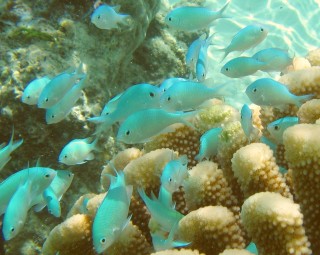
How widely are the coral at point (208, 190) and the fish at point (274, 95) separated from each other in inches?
32.9

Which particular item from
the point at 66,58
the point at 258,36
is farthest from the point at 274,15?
the point at 66,58

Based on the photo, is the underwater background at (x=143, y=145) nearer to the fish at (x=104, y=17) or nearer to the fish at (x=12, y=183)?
the fish at (x=12, y=183)

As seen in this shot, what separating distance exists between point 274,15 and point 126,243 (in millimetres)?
8873

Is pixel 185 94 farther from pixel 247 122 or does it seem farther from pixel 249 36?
pixel 249 36

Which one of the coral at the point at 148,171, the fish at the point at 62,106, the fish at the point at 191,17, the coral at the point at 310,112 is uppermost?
the coral at the point at 310,112

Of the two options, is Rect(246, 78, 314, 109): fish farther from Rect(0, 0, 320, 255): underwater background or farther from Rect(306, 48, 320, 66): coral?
Rect(306, 48, 320, 66): coral

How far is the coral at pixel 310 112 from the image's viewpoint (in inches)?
96.9

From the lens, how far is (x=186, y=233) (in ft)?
6.89

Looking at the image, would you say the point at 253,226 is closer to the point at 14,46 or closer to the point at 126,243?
the point at 126,243

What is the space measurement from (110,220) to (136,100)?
131 cm

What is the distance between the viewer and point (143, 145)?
5023 mm

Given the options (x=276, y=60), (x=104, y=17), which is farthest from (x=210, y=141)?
(x=104, y=17)

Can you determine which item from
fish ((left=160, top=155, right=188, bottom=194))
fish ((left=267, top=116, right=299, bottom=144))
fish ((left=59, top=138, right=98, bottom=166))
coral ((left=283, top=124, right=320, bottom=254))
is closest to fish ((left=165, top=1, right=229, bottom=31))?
fish ((left=59, top=138, right=98, bottom=166))

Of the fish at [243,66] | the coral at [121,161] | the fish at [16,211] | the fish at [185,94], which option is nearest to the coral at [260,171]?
the fish at [185,94]
